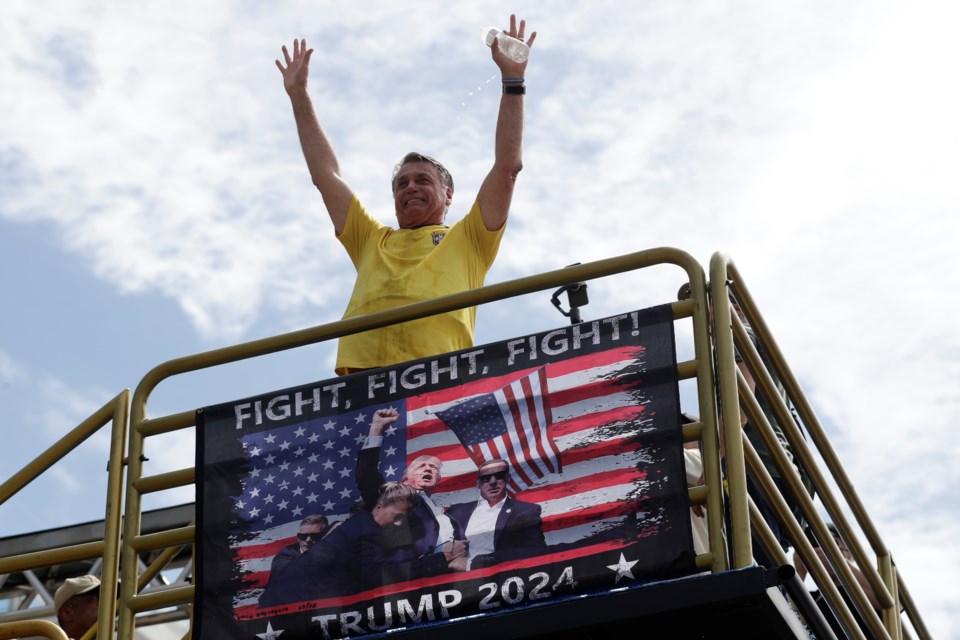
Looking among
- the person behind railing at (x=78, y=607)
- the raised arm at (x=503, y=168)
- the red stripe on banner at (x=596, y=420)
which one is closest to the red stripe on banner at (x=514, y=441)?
the red stripe on banner at (x=596, y=420)

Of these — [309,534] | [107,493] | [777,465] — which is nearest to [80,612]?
[107,493]

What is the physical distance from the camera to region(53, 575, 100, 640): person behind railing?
7242 millimetres

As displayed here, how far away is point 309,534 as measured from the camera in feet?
16.4

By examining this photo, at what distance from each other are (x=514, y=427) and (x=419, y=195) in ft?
6.91

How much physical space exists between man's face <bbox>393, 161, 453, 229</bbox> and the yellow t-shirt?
97 millimetres

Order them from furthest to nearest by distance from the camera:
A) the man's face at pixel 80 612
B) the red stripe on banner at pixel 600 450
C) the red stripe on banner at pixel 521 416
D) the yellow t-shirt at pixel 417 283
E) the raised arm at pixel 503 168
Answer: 1. the man's face at pixel 80 612
2. the raised arm at pixel 503 168
3. the yellow t-shirt at pixel 417 283
4. the red stripe on banner at pixel 521 416
5. the red stripe on banner at pixel 600 450

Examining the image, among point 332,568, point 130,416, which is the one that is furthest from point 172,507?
point 332,568

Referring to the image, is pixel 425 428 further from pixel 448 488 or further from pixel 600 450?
pixel 600 450

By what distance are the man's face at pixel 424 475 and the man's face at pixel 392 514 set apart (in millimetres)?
80

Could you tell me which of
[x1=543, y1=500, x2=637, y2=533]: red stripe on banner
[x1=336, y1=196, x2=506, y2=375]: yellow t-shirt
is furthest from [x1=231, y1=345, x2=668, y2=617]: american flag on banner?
[x1=336, y1=196, x2=506, y2=375]: yellow t-shirt

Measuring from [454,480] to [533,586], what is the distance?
52cm

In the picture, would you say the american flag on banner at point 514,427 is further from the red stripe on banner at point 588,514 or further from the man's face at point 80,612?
the man's face at point 80,612

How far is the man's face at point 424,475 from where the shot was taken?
193 inches

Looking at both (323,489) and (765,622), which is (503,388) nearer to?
(323,489)
